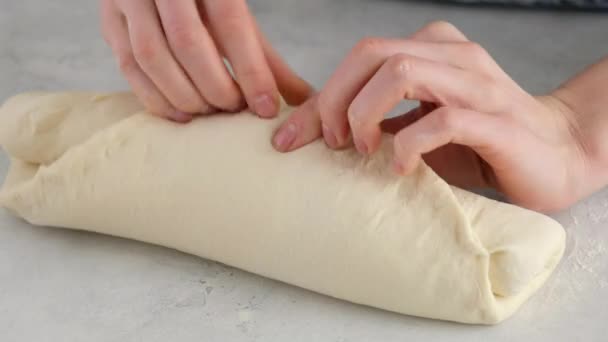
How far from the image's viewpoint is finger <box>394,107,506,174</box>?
1.18 metres

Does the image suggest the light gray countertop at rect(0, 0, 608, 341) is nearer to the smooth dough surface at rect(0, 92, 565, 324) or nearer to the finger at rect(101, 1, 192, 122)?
the smooth dough surface at rect(0, 92, 565, 324)

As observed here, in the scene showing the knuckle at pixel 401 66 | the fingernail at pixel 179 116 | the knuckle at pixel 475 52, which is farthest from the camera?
the fingernail at pixel 179 116

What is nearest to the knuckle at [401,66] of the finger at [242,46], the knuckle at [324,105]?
the knuckle at [324,105]

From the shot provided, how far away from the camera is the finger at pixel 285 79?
1408mm

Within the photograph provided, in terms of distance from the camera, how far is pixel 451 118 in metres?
1.17

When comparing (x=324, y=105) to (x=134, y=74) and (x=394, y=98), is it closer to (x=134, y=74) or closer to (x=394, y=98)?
(x=394, y=98)

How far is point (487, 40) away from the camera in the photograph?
2.02 meters

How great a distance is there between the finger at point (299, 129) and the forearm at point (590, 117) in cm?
47

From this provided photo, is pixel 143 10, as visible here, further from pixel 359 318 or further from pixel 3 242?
pixel 359 318

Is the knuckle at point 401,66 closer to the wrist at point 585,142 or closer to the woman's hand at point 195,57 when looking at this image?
the woman's hand at point 195,57

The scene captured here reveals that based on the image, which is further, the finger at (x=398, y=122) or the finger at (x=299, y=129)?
the finger at (x=398, y=122)

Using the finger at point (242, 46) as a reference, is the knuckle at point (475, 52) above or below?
above

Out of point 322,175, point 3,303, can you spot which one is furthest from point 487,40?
point 3,303

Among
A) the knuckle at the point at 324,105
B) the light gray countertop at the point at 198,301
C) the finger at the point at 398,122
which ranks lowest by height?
the light gray countertop at the point at 198,301
